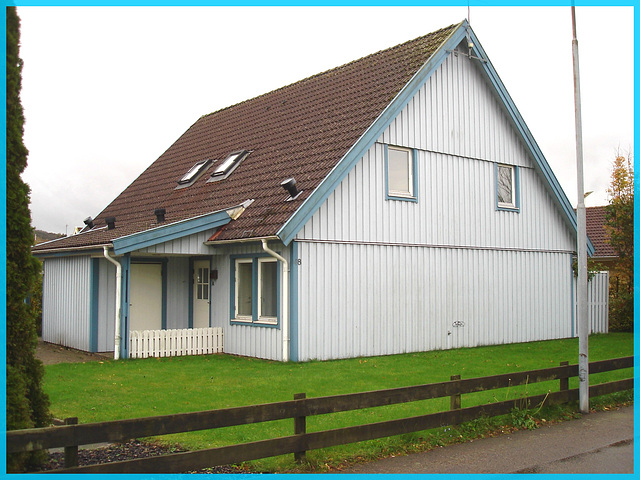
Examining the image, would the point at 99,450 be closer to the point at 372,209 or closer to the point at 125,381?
the point at 125,381

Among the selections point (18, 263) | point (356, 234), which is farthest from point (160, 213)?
point (18, 263)

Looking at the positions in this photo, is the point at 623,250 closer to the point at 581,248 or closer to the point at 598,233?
the point at 598,233

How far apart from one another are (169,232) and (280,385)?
5327mm

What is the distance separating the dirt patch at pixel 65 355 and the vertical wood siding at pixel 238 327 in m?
2.85

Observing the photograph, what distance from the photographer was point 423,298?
698 inches

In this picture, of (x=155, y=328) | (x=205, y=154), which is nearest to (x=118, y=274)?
(x=155, y=328)

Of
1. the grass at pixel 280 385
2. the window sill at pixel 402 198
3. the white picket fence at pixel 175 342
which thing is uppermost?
the window sill at pixel 402 198

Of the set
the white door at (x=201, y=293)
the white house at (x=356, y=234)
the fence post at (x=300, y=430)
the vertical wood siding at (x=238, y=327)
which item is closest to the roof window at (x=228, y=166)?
the white house at (x=356, y=234)

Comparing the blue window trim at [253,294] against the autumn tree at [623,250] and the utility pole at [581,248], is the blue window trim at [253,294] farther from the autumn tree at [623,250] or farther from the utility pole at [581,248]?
the autumn tree at [623,250]

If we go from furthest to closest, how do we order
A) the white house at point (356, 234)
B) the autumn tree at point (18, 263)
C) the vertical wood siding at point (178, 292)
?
the vertical wood siding at point (178, 292), the white house at point (356, 234), the autumn tree at point (18, 263)

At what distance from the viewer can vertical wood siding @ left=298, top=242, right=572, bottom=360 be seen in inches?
618

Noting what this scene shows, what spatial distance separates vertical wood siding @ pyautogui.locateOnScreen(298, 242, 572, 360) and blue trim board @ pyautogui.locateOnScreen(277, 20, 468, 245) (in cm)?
84

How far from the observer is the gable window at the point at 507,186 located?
65.8 feet

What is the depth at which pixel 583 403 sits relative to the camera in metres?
10.3
